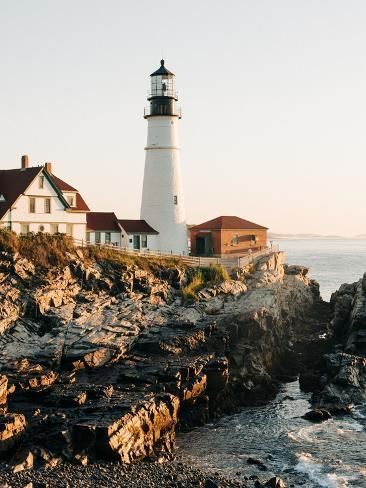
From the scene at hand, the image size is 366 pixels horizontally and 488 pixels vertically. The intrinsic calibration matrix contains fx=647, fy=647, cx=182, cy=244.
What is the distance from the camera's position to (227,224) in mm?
53344

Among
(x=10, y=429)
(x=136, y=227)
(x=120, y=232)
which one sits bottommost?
(x=10, y=429)

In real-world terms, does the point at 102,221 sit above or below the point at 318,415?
above

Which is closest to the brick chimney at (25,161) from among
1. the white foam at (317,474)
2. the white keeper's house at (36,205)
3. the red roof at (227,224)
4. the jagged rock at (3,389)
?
the white keeper's house at (36,205)

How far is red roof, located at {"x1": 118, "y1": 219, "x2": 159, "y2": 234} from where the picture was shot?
50219mm

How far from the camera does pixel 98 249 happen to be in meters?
42.7

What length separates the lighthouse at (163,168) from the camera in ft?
166

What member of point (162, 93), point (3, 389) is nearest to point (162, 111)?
point (162, 93)

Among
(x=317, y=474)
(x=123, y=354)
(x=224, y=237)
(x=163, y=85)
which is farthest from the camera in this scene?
(x=224, y=237)

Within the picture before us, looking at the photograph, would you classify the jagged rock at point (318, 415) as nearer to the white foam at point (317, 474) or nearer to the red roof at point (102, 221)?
the white foam at point (317, 474)

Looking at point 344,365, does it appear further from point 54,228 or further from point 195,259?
point 54,228

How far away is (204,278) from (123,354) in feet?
39.9

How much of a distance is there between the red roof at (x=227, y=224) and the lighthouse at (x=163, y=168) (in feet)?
7.98

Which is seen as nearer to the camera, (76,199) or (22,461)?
(22,461)

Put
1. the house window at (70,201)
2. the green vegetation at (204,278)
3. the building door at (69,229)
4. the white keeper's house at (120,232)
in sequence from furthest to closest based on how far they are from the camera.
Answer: the white keeper's house at (120,232) < the house window at (70,201) < the building door at (69,229) < the green vegetation at (204,278)
